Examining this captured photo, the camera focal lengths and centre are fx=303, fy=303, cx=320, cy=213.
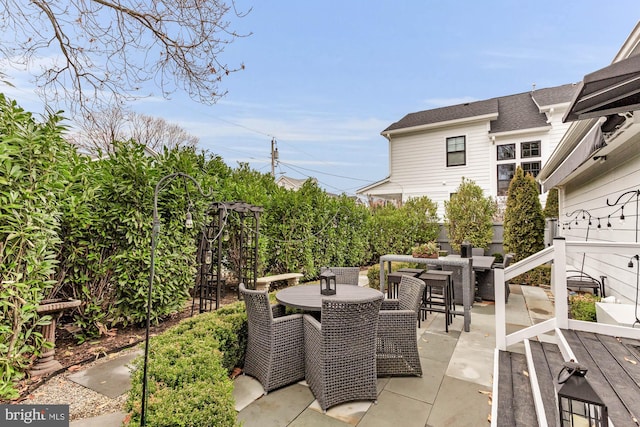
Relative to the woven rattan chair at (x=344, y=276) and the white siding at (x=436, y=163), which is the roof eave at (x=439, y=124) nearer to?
the white siding at (x=436, y=163)

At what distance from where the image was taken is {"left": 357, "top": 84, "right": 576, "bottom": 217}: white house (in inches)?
449

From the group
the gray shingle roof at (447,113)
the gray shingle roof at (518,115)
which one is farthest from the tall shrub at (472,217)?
the gray shingle roof at (447,113)

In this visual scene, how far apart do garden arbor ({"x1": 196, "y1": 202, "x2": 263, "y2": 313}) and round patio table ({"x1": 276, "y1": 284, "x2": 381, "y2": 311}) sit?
1.62 metres

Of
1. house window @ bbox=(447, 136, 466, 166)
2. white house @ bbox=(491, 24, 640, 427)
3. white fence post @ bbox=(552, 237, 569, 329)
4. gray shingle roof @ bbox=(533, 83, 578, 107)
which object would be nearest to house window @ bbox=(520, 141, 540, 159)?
gray shingle roof @ bbox=(533, 83, 578, 107)

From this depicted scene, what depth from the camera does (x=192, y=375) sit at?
7.00ft

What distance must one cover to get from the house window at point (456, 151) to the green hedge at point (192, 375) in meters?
11.8

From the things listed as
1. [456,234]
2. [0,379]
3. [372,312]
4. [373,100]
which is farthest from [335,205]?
[373,100]

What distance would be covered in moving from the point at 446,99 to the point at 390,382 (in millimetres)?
14928

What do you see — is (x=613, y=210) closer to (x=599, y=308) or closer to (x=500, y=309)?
(x=599, y=308)

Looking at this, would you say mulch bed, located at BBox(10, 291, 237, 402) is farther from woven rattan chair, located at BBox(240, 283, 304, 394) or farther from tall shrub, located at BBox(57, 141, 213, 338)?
woven rattan chair, located at BBox(240, 283, 304, 394)

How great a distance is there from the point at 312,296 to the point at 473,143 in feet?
37.7

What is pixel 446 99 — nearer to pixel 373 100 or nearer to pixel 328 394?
pixel 373 100

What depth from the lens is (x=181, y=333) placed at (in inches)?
119

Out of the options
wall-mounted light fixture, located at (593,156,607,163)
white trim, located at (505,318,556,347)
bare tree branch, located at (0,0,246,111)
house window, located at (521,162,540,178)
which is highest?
bare tree branch, located at (0,0,246,111)
